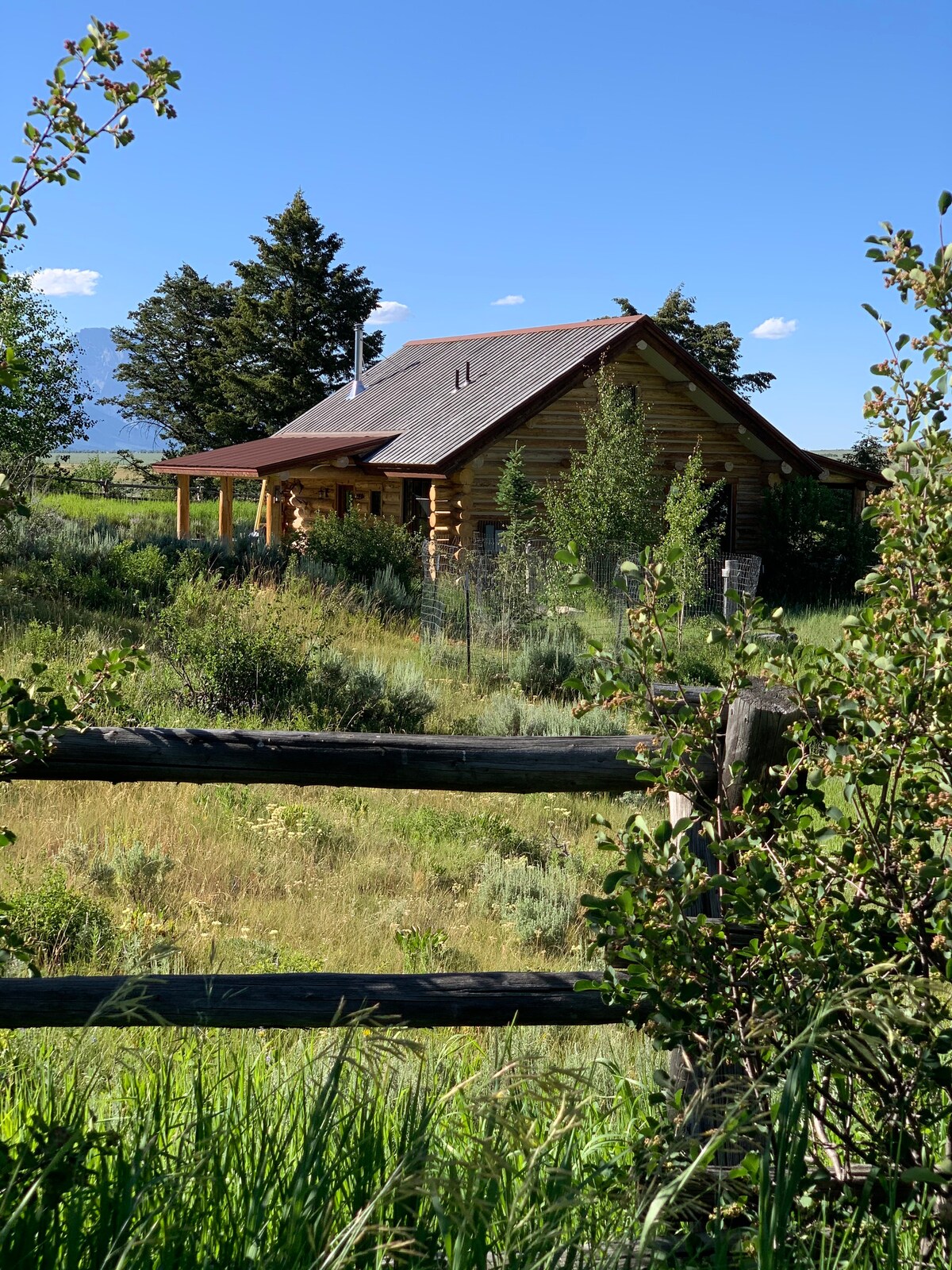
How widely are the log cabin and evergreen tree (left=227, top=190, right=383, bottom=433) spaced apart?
20941 mm

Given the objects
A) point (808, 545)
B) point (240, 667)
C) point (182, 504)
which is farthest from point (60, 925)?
point (182, 504)

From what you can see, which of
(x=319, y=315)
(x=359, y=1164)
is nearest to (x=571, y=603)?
(x=359, y=1164)

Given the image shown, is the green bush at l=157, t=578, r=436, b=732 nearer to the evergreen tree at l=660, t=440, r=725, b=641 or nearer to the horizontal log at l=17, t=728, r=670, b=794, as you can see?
the evergreen tree at l=660, t=440, r=725, b=641

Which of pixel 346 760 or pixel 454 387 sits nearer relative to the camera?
pixel 346 760

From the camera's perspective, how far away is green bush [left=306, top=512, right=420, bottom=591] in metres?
20.7

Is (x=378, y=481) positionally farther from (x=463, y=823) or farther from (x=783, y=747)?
(x=783, y=747)

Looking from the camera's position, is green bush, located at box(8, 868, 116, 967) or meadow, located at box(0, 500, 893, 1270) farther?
green bush, located at box(8, 868, 116, 967)

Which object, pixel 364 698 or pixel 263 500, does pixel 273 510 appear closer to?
pixel 263 500

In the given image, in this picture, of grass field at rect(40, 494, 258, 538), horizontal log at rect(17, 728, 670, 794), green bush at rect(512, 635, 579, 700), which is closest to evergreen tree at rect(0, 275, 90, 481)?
grass field at rect(40, 494, 258, 538)

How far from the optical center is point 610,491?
21.5 metres

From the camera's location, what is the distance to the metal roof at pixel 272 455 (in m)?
24.7

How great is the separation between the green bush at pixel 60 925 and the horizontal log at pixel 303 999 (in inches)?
101

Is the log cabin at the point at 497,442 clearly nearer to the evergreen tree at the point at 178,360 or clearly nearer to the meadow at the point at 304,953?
the meadow at the point at 304,953

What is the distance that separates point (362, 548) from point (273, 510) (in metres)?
10.2
